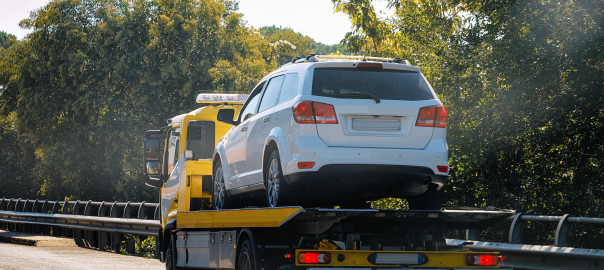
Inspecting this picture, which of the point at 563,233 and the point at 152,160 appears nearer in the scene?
the point at 563,233

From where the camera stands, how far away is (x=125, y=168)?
44.9m

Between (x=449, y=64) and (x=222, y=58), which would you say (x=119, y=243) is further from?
(x=222, y=58)

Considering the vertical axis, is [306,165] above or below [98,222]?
above

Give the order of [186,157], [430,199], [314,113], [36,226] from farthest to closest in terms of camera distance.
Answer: [36,226]
[186,157]
[430,199]
[314,113]

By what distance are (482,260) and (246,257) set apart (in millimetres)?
2316

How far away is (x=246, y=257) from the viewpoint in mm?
9070

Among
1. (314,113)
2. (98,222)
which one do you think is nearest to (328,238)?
(314,113)

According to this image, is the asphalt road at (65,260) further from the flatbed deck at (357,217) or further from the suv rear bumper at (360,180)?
the suv rear bumper at (360,180)

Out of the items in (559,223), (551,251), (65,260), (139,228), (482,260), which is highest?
(559,223)

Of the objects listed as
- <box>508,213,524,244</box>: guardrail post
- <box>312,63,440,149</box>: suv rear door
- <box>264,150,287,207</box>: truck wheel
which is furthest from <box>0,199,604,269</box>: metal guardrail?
<box>264,150,287,207</box>: truck wheel

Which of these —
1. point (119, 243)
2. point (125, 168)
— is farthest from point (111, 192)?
point (119, 243)

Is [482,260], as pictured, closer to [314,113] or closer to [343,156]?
[343,156]

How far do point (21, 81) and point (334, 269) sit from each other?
142ft

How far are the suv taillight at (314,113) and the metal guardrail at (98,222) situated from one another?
9.30m
